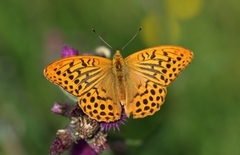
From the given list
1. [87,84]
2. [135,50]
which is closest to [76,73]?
[87,84]

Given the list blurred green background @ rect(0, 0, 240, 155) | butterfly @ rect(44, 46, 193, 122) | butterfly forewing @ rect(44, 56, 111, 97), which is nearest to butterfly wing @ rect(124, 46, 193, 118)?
butterfly @ rect(44, 46, 193, 122)

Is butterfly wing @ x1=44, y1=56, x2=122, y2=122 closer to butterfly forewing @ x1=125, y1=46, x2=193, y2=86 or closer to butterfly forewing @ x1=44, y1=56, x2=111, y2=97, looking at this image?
butterfly forewing @ x1=44, y1=56, x2=111, y2=97

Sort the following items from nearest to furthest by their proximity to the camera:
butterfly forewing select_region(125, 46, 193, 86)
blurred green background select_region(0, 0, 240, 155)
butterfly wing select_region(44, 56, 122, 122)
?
1. butterfly wing select_region(44, 56, 122, 122)
2. butterfly forewing select_region(125, 46, 193, 86)
3. blurred green background select_region(0, 0, 240, 155)

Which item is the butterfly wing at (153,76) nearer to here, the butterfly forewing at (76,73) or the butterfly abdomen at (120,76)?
the butterfly abdomen at (120,76)

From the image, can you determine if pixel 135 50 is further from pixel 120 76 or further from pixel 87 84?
pixel 87 84

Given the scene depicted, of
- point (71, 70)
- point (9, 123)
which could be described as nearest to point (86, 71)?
point (71, 70)

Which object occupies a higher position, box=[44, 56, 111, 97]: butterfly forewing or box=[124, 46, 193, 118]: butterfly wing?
box=[44, 56, 111, 97]: butterfly forewing
